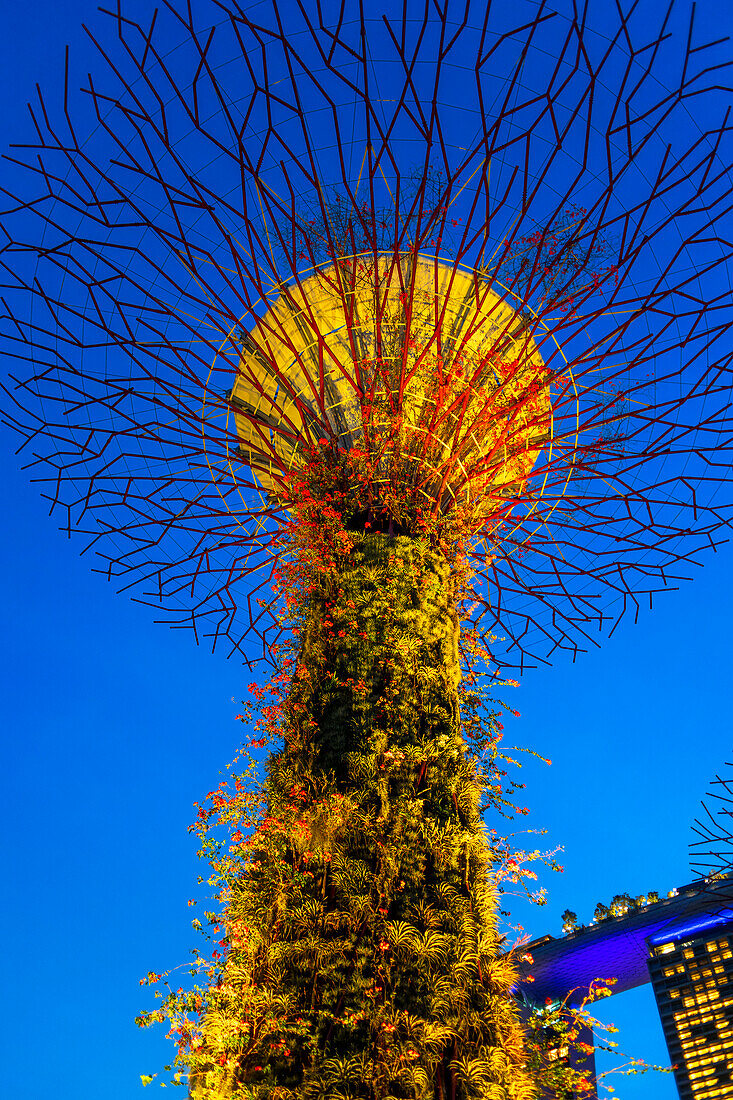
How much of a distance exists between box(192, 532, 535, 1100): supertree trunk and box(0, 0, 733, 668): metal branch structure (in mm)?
1074

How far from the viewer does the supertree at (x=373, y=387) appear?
14.1 feet

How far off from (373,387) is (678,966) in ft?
69.1

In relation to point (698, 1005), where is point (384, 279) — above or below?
above

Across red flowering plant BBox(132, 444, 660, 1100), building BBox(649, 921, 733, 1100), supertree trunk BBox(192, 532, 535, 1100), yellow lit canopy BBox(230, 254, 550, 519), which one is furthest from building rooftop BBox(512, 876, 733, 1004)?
supertree trunk BBox(192, 532, 535, 1100)

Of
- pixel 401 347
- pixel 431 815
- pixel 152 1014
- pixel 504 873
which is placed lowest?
pixel 152 1014

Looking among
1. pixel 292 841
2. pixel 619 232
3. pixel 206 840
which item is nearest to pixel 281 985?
pixel 292 841

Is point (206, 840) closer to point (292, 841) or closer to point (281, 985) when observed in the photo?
point (292, 841)

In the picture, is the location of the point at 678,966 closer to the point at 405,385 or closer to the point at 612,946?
the point at 612,946

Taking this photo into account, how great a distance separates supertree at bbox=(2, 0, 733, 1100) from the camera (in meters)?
4.29

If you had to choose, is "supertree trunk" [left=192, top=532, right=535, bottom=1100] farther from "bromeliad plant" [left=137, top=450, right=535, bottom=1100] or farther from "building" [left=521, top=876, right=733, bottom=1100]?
"building" [left=521, top=876, right=733, bottom=1100]

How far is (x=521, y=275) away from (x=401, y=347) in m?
1.17

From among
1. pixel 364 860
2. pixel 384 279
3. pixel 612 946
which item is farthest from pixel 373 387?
pixel 612 946

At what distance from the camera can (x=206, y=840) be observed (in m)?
4.91

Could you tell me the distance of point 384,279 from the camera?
6.68m
